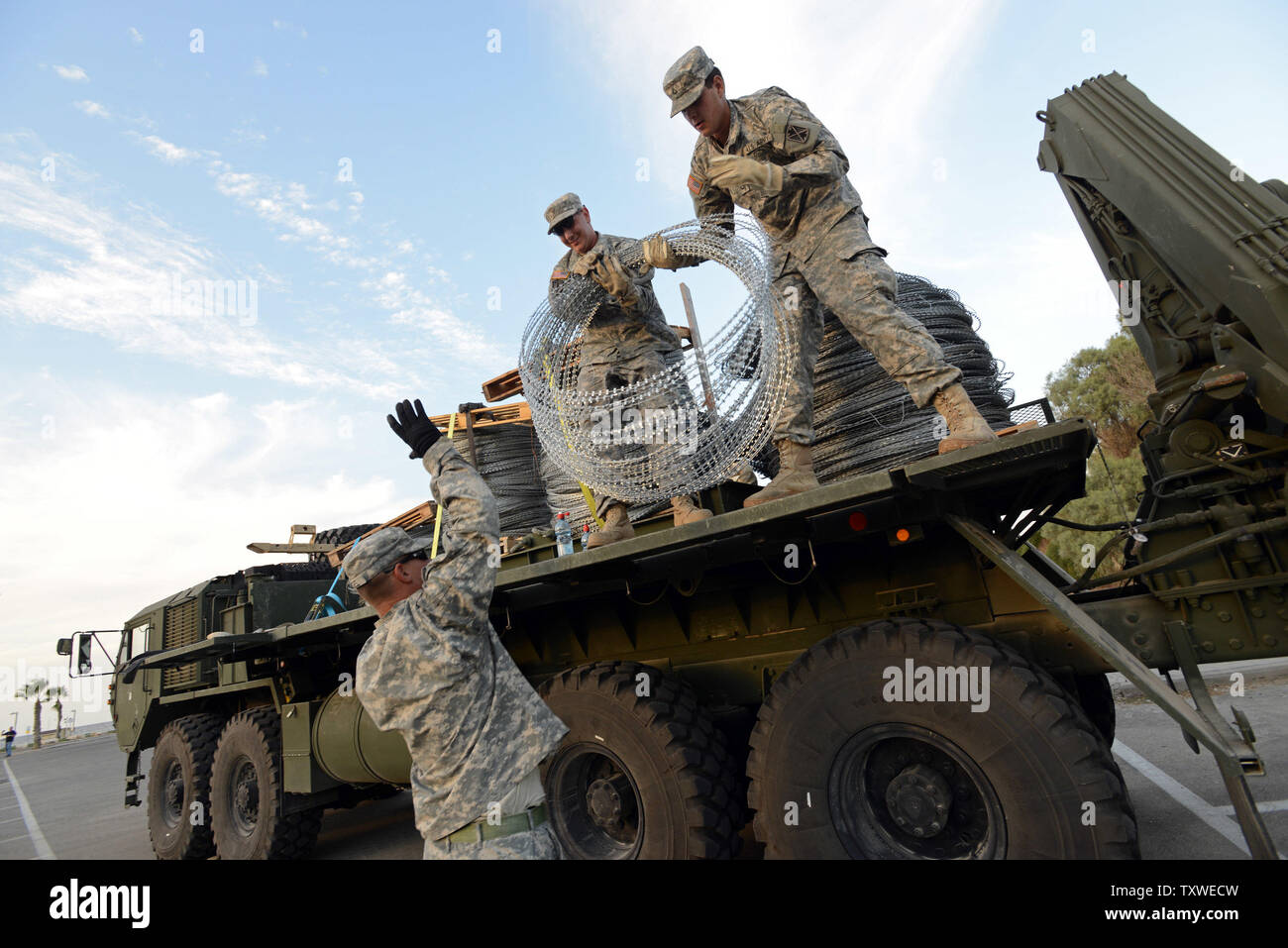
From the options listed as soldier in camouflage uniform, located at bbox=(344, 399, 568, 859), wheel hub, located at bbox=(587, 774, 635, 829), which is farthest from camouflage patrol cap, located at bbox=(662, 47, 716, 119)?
wheel hub, located at bbox=(587, 774, 635, 829)

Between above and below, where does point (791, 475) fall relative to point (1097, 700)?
above

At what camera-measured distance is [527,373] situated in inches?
199

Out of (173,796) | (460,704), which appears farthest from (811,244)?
(173,796)

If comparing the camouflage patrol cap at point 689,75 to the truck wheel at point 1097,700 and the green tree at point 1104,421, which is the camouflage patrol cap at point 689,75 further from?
the green tree at point 1104,421

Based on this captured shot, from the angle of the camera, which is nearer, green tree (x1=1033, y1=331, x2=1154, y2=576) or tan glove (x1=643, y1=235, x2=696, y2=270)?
tan glove (x1=643, y1=235, x2=696, y2=270)

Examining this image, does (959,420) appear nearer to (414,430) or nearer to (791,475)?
(791,475)

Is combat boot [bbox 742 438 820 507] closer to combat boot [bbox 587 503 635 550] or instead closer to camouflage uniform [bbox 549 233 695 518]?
combat boot [bbox 587 503 635 550]

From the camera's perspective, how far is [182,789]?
8.24 metres

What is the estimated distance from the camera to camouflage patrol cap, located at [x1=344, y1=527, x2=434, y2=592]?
3.16m

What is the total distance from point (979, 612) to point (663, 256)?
8.31ft

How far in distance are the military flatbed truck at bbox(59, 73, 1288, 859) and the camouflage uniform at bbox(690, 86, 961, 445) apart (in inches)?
29.2
